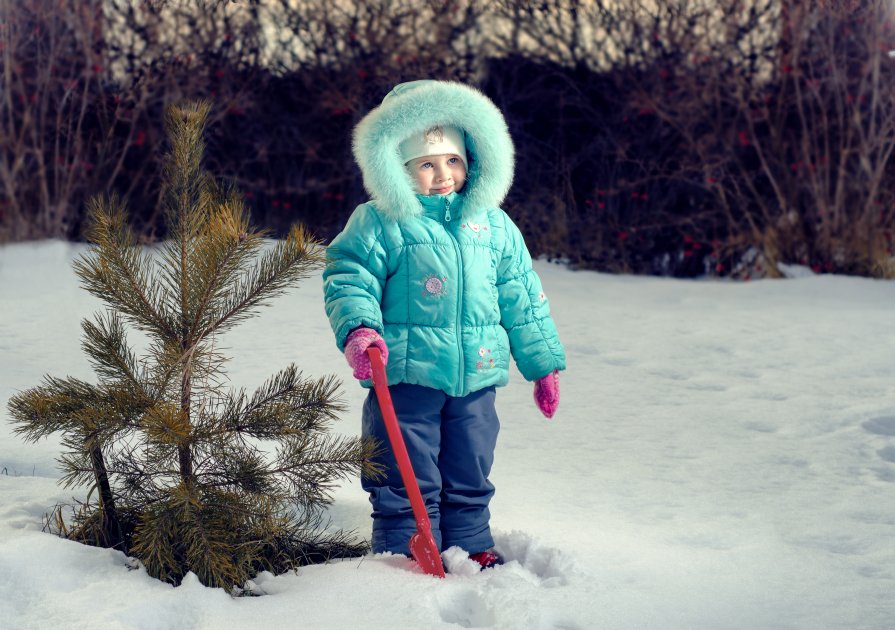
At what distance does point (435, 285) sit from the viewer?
125 inches

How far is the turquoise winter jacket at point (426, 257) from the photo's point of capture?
10.3 ft

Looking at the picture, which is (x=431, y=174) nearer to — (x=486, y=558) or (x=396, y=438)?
(x=396, y=438)

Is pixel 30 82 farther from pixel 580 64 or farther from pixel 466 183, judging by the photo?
pixel 466 183

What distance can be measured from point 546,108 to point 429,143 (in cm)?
607

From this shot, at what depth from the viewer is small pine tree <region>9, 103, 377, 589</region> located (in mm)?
2807

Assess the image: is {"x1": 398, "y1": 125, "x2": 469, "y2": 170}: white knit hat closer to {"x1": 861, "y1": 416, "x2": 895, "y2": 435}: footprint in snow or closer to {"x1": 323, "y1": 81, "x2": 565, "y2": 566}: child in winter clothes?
{"x1": 323, "y1": 81, "x2": 565, "y2": 566}: child in winter clothes

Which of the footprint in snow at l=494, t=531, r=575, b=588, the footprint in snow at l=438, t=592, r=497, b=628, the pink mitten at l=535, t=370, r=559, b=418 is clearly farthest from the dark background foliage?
the footprint in snow at l=438, t=592, r=497, b=628

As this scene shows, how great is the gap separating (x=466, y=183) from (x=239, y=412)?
999mm

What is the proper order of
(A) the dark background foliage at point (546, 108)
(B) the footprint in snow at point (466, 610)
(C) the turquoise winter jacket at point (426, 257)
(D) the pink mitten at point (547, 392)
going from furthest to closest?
(A) the dark background foliage at point (546, 108) < (D) the pink mitten at point (547, 392) < (C) the turquoise winter jacket at point (426, 257) < (B) the footprint in snow at point (466, 610)

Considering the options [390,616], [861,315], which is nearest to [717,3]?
[861,315]

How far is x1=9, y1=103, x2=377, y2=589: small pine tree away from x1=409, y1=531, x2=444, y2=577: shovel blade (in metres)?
0.25

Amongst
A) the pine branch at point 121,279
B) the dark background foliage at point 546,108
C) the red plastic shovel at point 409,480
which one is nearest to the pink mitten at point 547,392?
the red plastic shovel at point 409,480

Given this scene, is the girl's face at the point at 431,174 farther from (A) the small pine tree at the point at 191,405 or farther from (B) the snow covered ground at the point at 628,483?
(B) the snow covered ground at the point at 628,483

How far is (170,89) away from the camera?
8.68 metres
